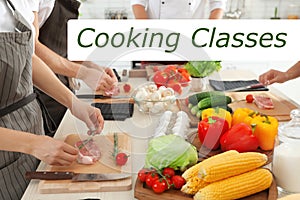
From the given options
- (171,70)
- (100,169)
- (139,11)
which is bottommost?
(100,169)

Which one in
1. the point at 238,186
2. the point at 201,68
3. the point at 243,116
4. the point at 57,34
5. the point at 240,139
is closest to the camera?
the point at 238,186

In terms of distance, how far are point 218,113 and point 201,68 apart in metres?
0.37

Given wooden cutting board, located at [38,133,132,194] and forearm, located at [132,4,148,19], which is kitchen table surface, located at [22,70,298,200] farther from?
forearm, located at [132,4,148,19]

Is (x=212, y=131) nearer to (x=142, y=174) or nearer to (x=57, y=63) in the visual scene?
(x=142, y=174)

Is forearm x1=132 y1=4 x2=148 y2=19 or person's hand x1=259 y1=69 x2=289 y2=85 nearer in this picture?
person's hand x1=259 y1=69 x2=289 y2=85

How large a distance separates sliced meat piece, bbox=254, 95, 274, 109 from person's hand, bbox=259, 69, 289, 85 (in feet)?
0.52

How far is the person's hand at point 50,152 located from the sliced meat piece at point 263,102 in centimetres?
66

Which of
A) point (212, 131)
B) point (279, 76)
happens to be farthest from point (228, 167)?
point (279, 76)

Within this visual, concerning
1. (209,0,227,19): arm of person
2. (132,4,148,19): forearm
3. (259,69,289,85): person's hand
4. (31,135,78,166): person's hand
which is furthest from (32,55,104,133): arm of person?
(209,0,227,19): arm of person

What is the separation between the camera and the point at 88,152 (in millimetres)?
1040

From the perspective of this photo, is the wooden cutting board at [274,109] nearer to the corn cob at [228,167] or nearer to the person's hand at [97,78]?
the person's hand at [97,78]

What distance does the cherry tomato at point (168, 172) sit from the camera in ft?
→ 3.01

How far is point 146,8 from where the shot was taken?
7.46ft

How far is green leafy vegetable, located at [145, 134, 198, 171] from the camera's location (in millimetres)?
935
